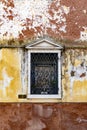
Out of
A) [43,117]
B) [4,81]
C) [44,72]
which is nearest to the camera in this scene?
[43,117]

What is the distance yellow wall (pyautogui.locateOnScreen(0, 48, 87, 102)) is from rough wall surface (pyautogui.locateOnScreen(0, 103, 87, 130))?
0.23 meters

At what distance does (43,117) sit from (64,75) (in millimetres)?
1339

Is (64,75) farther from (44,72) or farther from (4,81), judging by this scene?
(4,81)

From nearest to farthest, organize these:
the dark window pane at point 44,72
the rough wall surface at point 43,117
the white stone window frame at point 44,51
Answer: the rough wall surface at point 43,117, the white stone window frame at point 44,51, the dark window pane at point 44,72

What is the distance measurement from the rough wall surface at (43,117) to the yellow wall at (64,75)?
23 centimetres

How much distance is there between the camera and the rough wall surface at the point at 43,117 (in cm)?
1208

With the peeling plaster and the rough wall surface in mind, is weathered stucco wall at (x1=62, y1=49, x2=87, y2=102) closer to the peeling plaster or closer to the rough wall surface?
the rough wall surface

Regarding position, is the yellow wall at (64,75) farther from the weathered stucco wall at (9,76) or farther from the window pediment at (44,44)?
the window pediment at (44,44)

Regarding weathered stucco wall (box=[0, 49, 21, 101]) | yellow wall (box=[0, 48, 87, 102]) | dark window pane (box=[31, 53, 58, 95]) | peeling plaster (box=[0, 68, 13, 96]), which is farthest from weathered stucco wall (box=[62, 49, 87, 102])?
peeling plaster (box=[0, 68, 13, 96])

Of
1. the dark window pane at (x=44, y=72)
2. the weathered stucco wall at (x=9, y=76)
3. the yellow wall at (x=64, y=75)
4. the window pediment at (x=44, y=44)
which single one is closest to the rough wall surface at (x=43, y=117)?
the yellow wall at (x=64, y=75)

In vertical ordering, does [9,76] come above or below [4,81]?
above

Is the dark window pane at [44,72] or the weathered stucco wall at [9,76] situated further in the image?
the dark window pane at [44,72]

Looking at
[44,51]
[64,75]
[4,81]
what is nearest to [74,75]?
[64,75]

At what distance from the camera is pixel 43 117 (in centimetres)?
1208
